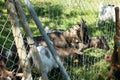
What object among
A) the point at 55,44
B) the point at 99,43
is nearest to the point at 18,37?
the point at 55,44

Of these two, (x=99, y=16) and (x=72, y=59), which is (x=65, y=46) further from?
(x=99, y=16)

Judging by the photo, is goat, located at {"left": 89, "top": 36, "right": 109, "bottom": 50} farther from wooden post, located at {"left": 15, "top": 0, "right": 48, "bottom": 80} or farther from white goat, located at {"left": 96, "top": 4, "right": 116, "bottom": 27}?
wooden post, located at {"left": 15, "top": 0, "right": 48, "bottom": 80}

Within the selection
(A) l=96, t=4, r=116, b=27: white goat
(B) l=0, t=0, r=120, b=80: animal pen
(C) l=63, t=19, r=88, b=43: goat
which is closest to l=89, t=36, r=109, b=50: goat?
(B) l=0, t=0, r=120, b=80: animal pen

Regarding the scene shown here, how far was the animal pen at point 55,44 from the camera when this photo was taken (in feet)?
11.0

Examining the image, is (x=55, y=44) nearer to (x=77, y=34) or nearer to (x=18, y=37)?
(x=77, y=34)

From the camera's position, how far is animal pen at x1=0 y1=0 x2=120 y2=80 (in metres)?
3.34

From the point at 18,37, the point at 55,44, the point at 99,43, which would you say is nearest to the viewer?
the point at 18,37

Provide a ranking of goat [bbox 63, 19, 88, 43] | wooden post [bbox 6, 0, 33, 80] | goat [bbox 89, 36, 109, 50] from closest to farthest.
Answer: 1. wooden post [bbox 6, 0, 33, 80]
2. goat [bbox 89, 36, 109, 50]
3. goat [bbox 63, 19, 88, 43]

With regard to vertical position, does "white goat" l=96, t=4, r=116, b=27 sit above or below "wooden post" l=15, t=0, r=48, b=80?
below

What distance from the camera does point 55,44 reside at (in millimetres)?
7148

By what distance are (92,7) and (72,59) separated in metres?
4.46

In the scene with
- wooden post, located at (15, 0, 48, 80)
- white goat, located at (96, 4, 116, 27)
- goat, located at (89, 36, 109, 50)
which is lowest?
goat, located at (89, 36, 109, 50)

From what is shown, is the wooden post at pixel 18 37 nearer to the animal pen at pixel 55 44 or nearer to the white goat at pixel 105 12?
the animal pen at pixel 55 44

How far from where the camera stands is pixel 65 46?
7.00 metres
